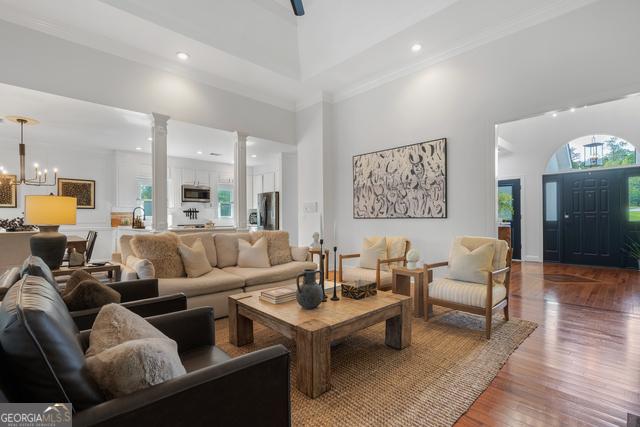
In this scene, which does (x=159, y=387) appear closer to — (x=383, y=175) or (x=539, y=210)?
(x=383, y=175)

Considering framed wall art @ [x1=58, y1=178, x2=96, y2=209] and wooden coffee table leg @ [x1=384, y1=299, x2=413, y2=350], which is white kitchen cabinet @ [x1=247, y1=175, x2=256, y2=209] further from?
wooden coffee table leg @ [x1=384, y1=299, x2=413, y2=350]

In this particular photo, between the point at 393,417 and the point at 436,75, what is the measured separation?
440 cm

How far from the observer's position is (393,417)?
66.7 inches

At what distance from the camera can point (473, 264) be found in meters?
3.10

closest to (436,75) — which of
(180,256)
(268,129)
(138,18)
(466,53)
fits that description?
(466,53)

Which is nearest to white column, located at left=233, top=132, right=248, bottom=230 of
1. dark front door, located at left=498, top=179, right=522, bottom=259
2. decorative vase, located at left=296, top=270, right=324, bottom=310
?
decorative vase, located at left=296, top=270, right=324, bottom=310

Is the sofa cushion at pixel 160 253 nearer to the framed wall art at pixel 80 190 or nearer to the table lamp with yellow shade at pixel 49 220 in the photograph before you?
the table lamp with yellow shade at pixel 49 220

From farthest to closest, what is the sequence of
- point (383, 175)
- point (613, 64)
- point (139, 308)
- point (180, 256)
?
point (383, 175), point (180, 256), point (613, 64), point (139, 308)

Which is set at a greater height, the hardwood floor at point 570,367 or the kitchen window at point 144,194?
the kitchen window at point 144,194

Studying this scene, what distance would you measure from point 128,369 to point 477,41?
16.0 ft

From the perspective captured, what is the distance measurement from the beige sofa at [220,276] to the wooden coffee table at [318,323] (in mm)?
695

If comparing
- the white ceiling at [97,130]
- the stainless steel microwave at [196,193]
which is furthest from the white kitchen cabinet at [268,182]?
the stainless steel microwave at [196,193]

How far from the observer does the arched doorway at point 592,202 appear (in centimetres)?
583

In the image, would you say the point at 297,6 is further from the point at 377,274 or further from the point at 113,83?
the point at 113,83
